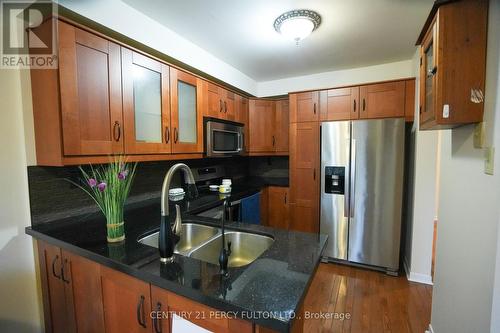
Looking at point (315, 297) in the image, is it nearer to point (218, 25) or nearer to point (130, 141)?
point (130, 141)

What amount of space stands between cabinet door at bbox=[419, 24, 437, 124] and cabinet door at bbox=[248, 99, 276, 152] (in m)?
2.19

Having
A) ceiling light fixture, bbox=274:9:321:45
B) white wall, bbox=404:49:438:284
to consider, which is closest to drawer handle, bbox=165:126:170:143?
ceiling light fixture, bbox=274:9:321:45

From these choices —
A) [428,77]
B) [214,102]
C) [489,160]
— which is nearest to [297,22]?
[428,77]

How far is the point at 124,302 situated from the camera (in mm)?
1033

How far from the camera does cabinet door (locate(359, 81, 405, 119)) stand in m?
2.51

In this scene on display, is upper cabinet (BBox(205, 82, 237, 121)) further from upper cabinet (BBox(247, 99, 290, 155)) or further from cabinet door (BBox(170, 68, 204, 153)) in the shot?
upper cabinet (BBox(247, 99, 290, 155))

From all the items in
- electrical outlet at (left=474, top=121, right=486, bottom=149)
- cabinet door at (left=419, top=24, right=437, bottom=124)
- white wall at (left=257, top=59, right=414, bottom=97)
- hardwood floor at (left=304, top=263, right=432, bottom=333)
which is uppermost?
white wall at (left=257, top=59, right=414, bottom=97)

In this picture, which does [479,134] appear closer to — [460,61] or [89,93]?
[460,61]

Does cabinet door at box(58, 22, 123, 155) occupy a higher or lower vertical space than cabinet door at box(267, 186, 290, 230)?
higher

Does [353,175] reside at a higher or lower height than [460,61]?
lower

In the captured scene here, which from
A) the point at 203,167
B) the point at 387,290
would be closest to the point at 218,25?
the point at 203,167

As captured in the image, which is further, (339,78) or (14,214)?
(339,78)

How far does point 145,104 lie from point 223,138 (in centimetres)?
103

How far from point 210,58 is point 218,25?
0.64 meters
